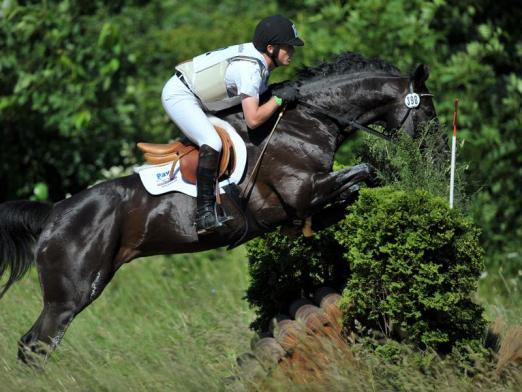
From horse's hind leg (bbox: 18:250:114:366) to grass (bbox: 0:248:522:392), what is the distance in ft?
0.57

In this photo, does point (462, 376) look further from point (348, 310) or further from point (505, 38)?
point (505, 38)

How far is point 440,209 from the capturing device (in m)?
5.89

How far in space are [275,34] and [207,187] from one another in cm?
111

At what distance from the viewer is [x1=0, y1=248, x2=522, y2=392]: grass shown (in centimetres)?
550

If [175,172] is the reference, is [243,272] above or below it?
below

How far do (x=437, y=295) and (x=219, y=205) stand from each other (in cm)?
161

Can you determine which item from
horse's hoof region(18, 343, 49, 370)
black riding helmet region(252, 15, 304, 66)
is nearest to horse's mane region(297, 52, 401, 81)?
black riding helmet region(252, 15, 304, 66)

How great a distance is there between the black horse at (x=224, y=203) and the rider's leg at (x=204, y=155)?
0.16 meters

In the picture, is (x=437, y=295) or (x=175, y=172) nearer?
(x=437, y=295)

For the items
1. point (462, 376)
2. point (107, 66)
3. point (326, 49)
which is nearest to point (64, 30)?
point (107, 66)

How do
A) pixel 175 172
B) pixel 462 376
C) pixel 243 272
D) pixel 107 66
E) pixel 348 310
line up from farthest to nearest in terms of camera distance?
1. pixel 107 66
2. pixel 243 272
3. pixel 175 172
4. pixel 348 310
5. pixel 462 376

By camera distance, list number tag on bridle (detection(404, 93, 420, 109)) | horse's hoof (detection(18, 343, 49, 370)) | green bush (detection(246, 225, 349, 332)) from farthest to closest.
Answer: green bush (detection(246, 225, 349, 332)) → number tag on bridle (detection(404, 93, 420, 109)) → horse's hoof (detection(18, 343, 49, 370))

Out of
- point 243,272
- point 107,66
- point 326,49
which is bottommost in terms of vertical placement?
point 243,272

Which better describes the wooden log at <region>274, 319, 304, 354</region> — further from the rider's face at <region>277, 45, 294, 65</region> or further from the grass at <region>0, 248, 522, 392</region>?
A: the rider's face at <region>277, 45, 294, 65</region>
